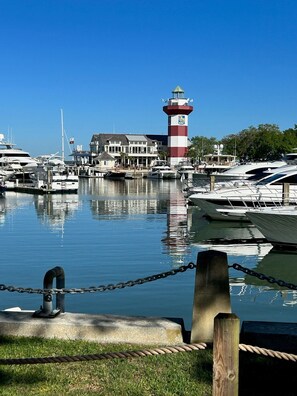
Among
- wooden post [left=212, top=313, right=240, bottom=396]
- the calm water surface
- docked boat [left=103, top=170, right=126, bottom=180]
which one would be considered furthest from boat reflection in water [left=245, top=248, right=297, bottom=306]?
docked boat [left=103, top=170, right=126, bottom=180]

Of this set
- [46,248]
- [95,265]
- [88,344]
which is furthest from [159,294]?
[46,248]

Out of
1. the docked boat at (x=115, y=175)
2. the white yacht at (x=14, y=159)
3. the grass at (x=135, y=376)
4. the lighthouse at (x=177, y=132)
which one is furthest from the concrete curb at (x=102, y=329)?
the lighthouse at (x=177, y=132)

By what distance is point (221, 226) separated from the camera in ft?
88.5

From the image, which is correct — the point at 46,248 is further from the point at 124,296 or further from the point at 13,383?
the point at 13,383

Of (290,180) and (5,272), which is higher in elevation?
(290,180)

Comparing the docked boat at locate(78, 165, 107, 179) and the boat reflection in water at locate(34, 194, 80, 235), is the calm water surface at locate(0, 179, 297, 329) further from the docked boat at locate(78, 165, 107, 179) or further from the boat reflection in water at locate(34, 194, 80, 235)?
the docked boat at locate(78, 165, 107, 179)

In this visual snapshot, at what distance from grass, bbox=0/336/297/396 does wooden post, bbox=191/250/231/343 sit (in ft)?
0.85

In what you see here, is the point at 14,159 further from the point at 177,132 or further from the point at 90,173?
the point at 177,132

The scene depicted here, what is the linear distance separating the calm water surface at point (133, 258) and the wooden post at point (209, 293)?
12.6 feet

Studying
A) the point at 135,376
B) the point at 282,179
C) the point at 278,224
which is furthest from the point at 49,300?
the point at 282,179

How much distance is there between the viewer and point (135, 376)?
18.0ft

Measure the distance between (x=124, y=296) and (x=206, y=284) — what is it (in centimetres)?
631

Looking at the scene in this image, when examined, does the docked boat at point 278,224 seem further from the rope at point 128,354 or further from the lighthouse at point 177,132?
the lighthouse at point 177,132

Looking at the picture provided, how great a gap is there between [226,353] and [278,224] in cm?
1557
